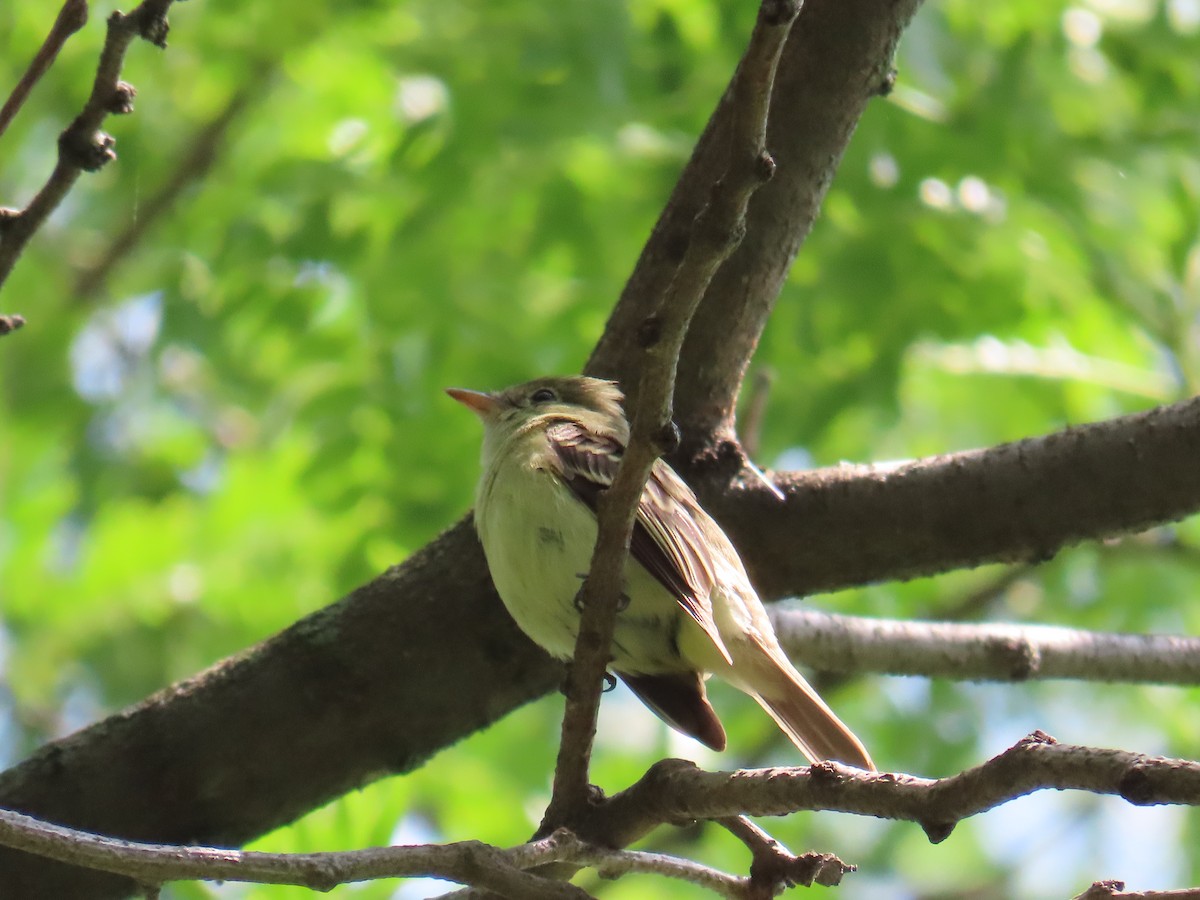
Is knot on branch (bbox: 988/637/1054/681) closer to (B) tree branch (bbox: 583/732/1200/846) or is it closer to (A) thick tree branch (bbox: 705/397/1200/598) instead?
(A) thick tree branch (bbox: 705/397/1200/598)

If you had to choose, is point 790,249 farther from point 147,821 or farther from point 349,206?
point 349,206

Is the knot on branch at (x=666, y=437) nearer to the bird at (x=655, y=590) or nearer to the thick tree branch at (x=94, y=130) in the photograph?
the bird at (x=655, y=590)

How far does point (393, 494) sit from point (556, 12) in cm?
223

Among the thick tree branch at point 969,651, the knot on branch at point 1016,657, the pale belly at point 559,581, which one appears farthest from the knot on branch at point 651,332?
the knot on branch at point 1016,657

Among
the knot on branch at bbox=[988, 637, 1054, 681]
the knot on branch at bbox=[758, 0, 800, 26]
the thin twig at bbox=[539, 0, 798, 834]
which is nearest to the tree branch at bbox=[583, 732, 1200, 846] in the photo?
the thin twig at bbox=[539, 0, 798, 834]

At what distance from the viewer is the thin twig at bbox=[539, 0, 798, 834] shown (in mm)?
2135

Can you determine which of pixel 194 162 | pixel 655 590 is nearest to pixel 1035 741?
pixel 655 590

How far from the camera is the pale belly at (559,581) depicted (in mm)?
3439

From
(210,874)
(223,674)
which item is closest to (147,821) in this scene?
(223,674)

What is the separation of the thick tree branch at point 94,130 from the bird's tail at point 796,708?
7.15 ft

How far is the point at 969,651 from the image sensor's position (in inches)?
158

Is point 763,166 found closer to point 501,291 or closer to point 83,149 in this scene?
point 83,149

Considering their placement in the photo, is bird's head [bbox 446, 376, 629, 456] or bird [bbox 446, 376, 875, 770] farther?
bird's head [bbox 446, 376, 629, 456]

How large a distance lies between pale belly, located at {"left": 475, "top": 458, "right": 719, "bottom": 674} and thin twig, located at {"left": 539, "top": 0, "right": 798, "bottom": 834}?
61cm
